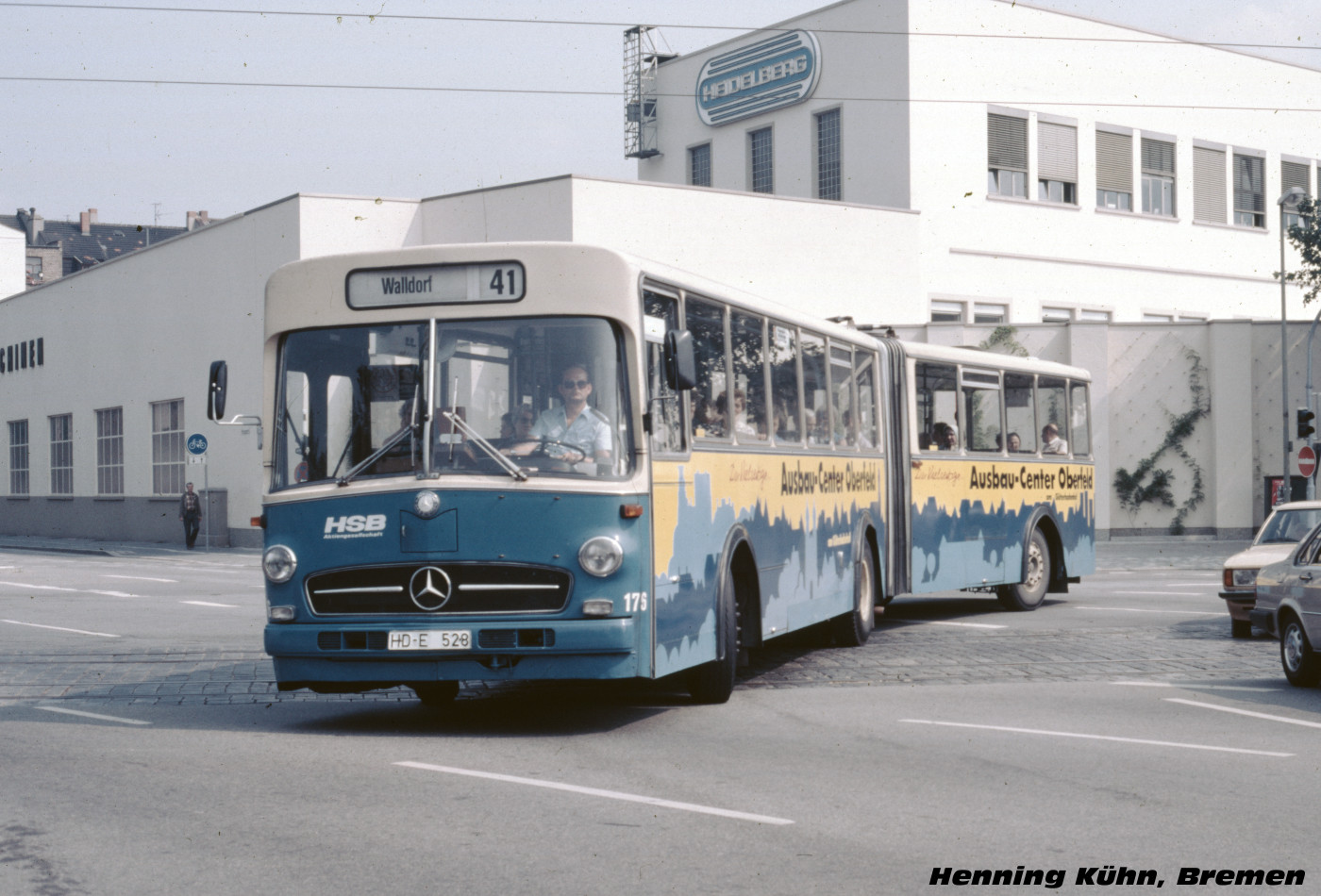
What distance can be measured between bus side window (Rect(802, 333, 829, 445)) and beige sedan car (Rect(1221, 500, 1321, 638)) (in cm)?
438

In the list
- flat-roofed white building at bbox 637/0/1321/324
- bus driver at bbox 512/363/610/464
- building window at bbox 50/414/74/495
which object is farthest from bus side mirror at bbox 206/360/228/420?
A: building window at bbox 50/414/74/495

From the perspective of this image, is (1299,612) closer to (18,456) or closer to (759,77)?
(759,77)

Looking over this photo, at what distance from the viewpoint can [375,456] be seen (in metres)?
9.55

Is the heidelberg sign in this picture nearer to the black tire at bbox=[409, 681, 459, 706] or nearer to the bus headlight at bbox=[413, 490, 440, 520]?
the black tire at bbox=[409, 681, 459, 706]

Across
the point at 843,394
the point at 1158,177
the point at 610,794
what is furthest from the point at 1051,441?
the point at 1158,177

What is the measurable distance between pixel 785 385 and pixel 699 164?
118 ft

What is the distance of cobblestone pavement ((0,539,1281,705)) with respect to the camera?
1219 centimetres

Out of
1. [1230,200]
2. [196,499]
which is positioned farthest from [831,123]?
[196,499]

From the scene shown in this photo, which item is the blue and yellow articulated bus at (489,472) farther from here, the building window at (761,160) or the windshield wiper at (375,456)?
the building window at (761,160)

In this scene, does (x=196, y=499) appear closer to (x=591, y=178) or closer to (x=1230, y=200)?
(x=591, y=178)

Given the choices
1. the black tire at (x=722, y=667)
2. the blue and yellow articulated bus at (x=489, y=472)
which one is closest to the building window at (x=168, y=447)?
the blue and yellow articulated bus at (x=489, y=472)

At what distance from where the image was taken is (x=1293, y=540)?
17109 millimetres

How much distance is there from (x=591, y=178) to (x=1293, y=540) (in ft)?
66.5

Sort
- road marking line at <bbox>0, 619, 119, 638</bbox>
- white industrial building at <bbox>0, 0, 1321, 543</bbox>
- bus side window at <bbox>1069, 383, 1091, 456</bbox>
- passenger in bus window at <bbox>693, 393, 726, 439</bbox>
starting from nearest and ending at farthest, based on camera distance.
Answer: passenger in bus window at <bbox>693, 393, 726, 439</bbox>
road marking line at <bbox>0, 619, 119, 638</bbox>
bus side window at <bbox>1069, 383, 1091, 456</bbox>
white industrial building at <bbox>0, 0, 1321, 543</bbox>
